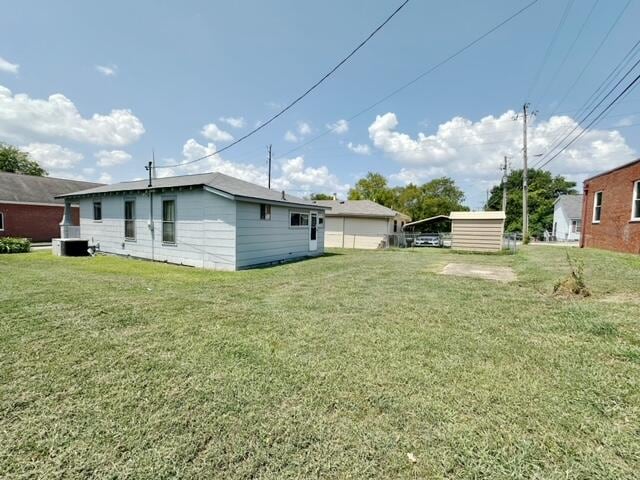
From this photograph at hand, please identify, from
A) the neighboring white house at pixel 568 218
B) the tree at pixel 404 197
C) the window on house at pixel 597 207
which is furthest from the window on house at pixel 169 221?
the neighboring white house at pixel 568 218

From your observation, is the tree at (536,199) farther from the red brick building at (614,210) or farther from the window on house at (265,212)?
the window on house at (265,212)

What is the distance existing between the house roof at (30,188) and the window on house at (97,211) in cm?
653

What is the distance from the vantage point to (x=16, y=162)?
3475 cm

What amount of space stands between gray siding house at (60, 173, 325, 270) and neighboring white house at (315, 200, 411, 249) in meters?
7.42

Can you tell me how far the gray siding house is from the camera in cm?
933

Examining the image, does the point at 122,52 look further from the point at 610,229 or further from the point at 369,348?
the point at 610,229

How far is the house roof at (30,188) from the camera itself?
18344mm

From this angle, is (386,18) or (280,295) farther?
(386,18)

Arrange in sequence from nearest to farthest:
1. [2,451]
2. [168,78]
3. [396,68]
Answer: [2,451] < [396,68] < [168,78]

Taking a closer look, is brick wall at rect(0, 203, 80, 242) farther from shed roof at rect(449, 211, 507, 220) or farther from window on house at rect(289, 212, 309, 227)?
shed roof at rect(449, 211, 507, 220)

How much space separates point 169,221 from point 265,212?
Result: 3407 millimetres

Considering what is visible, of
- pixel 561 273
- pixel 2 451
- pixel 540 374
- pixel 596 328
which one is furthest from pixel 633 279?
pixel 2 451

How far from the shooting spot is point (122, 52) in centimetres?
1088

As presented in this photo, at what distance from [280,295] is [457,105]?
1518cm
